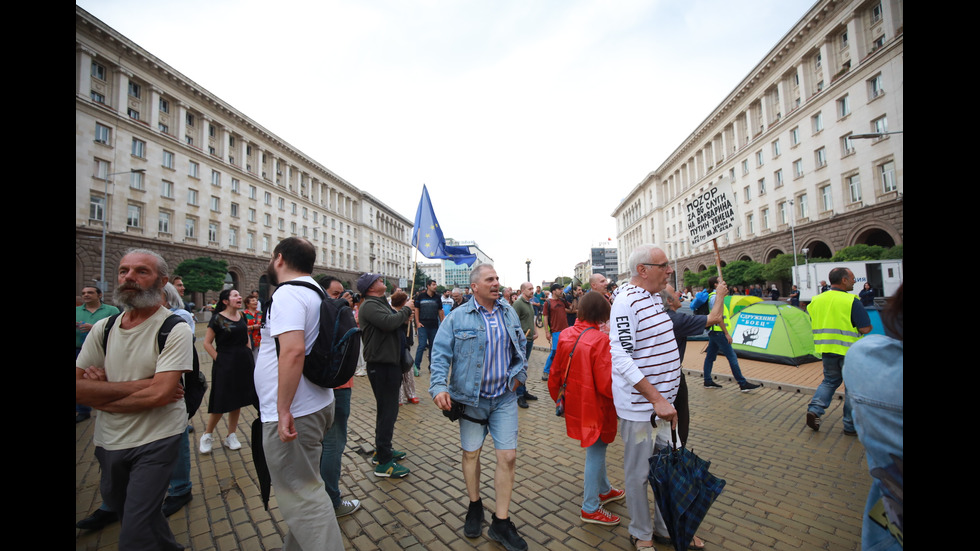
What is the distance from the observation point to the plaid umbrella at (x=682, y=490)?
247 cm

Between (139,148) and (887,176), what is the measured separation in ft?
183

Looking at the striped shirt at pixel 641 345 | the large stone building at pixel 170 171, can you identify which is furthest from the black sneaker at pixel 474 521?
the large stone building at pixel 170 171

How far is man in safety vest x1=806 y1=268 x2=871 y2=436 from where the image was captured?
16.3ft

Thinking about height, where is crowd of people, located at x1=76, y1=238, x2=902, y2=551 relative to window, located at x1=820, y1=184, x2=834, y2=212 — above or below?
below

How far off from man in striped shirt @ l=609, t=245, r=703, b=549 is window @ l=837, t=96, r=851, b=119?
38.1 m

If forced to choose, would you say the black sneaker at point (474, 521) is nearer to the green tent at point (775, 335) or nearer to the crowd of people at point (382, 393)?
the crowd of people at point (382, 393)

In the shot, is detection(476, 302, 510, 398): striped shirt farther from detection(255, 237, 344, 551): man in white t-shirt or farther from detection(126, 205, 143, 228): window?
detection(126, 205, 143, 228): window

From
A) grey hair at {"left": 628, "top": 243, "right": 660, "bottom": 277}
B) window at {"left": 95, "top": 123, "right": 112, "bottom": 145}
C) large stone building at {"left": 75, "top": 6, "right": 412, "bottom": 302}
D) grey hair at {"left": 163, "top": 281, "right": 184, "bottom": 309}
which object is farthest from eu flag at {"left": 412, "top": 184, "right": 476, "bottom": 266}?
window at {"left": 95, "top": 123, "right": 112, "bottom": 145}

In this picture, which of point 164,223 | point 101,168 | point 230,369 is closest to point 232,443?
point 230,369

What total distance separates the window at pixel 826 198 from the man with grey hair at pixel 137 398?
1585 inches

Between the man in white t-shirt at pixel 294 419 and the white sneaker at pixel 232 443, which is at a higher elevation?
the man in white t-shirt at pixel 294 419

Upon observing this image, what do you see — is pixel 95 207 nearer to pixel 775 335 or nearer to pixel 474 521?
pixel 474 521

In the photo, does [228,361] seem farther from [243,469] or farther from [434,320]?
[434,320]
